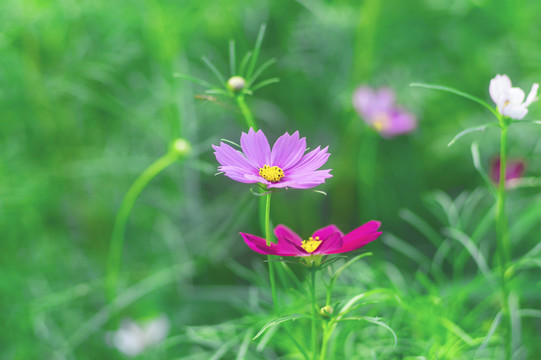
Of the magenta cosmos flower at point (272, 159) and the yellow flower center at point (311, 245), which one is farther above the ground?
the magenta cosmos flower at point (272, 159)

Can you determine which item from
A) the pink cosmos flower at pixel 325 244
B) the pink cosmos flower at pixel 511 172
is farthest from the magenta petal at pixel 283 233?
the pink cosmos flower at pixel 511 172

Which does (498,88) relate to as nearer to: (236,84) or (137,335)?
(236,84)

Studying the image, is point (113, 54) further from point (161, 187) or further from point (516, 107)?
point (516, 107)

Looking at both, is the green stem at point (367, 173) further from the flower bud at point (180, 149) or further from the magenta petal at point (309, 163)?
the magenta petal at point (309, 163)

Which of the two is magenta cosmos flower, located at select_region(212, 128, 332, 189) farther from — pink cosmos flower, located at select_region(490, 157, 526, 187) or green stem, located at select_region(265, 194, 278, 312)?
pink cosmos flower, located at select_region(490, 157, 526, 187)

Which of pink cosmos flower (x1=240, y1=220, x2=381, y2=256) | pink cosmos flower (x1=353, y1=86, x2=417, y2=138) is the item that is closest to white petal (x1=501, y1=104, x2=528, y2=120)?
pink cosmos flower (x1=240, y1=220, x2=381, y2=256)

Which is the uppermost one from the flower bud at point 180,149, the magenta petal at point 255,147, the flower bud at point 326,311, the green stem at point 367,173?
the green stem at point 367,173

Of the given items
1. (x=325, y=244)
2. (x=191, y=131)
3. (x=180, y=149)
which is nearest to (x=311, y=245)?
(x=325, y=244)
